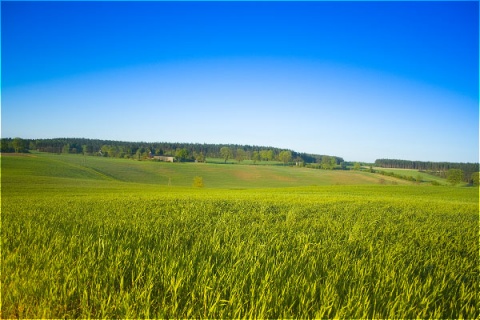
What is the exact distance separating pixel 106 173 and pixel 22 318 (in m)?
85.2

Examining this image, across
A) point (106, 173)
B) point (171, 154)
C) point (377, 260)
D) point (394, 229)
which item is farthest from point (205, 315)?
point (171, 154)

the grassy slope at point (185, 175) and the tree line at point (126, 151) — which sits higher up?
the tree line at point (126, 151)

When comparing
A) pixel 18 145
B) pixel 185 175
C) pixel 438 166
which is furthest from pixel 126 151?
pixel 438 166

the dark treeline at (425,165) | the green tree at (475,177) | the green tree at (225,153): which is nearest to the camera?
the green tree at (475,177)

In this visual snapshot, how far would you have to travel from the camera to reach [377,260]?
3484 millimetres

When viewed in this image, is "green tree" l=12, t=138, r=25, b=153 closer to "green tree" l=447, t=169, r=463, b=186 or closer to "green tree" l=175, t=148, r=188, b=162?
"green tree" l=175, t=148, r=188, b=162

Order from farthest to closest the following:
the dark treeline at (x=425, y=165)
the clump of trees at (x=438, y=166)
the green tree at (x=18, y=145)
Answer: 1. the dark treeline at (x=425, y=165)
2. the green tree at (x=18, y=145)
3. the clump of trees at (x=438, y=166)

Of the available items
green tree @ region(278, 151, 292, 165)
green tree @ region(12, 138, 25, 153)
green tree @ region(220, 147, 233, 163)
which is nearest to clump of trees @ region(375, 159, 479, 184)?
green tree @ region(278, 151, 292, 165)

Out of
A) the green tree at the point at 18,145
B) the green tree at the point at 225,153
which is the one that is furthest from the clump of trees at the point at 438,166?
the green tree at the point at 18,145

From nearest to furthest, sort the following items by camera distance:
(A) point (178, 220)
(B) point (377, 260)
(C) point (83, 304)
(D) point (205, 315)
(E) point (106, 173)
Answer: (D) point (205, 315) → (C) point (83, 304) → (B) point (377, 260) → (A) point (178, 220) → (E) point (106, 173)

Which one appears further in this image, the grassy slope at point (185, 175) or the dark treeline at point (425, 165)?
the dark treeline at point (425, 165)

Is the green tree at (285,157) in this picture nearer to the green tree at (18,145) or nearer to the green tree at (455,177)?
the green tree at (455,177)

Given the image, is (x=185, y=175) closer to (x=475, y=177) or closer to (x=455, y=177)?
(x=455, y=177)

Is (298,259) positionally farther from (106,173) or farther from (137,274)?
(106,173)
